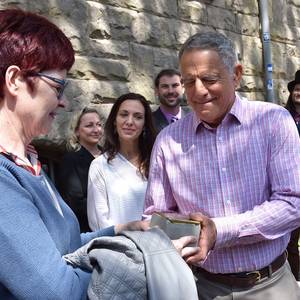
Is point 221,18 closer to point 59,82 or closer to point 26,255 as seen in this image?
point 59,82

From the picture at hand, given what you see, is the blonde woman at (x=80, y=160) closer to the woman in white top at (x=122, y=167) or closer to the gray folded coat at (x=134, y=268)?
the woman in white top at (x=122, y=167)

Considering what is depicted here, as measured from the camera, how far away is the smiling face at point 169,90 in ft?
14.2

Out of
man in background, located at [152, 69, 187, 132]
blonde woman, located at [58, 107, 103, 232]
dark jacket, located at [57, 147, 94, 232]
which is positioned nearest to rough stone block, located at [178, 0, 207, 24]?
man in background, located at [152, 69, 187, 132]

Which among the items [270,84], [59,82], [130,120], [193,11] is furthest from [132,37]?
[59,82]

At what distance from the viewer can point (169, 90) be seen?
14.3ft

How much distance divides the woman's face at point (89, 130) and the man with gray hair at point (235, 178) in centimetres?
186

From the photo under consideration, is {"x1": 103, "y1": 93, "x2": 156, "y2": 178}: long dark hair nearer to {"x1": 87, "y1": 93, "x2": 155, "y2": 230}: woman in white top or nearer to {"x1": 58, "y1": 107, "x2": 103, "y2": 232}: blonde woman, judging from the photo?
{"x1": 87, "y1": 93, "x2": 155, "y2": 230}: woman in white top

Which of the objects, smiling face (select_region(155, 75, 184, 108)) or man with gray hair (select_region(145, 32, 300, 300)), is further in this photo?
smiling face (select_region(155, 75, 184, 108))

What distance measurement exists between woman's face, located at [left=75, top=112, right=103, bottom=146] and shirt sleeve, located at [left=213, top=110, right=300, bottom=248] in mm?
2112

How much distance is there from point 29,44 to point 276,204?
1022mm

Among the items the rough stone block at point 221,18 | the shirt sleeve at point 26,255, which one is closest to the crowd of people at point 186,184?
the shirt sleeve at point 26,255

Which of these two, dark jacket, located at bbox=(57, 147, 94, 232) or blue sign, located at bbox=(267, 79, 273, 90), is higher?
blue sign, located at bbox=(267, 79, 273, 90)

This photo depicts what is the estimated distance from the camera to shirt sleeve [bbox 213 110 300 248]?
1828 millimetres

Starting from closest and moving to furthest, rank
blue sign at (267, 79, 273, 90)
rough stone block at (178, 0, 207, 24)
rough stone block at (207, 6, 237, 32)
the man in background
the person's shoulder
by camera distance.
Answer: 1. the person's shoulder
2. the man in background
3. rough stone block at (178, 0, 207, 24)
4. rough stone block at (207, 6, 237, 32)
5. blue sign at (267, 79, 273, 90)
